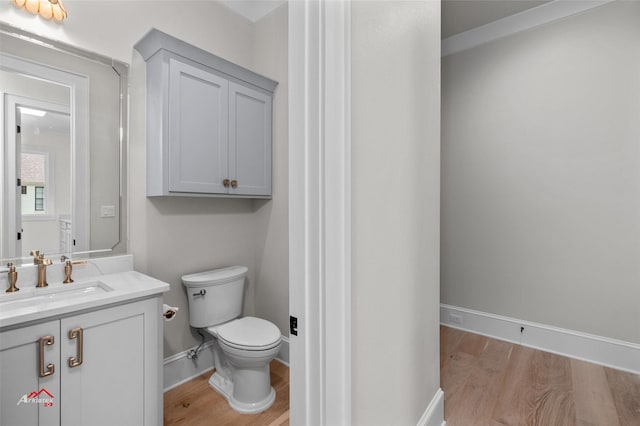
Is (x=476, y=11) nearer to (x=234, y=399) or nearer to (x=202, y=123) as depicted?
(x=202, y=123)

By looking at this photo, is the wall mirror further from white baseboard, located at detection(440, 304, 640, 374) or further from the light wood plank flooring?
white baseboard, located at detection(440, 304, 640, 374)

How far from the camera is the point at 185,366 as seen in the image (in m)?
2.01

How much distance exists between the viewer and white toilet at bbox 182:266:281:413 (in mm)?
1710

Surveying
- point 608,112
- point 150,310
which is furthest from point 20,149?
point 608,112

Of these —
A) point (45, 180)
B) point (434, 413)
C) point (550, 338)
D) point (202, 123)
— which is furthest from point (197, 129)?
point (550, 338)

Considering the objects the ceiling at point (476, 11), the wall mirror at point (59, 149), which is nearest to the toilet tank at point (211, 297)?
the wall mirror at point (59, 149)

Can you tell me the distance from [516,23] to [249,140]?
7.35ft

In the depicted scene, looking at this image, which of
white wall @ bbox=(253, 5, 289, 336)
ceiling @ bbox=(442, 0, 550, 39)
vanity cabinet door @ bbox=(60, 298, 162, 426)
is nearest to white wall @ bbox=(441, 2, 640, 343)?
ceiling @ bbox=(442, 0, 550, 39)

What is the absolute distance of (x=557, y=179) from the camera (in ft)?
7.38

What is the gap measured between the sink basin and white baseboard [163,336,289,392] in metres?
0.71

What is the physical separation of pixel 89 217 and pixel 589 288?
3.23m

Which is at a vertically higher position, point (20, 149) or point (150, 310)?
point (20, 149)

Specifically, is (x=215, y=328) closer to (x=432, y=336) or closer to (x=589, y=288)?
(x=432, y=336)

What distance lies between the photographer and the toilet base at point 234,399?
1.72 m
